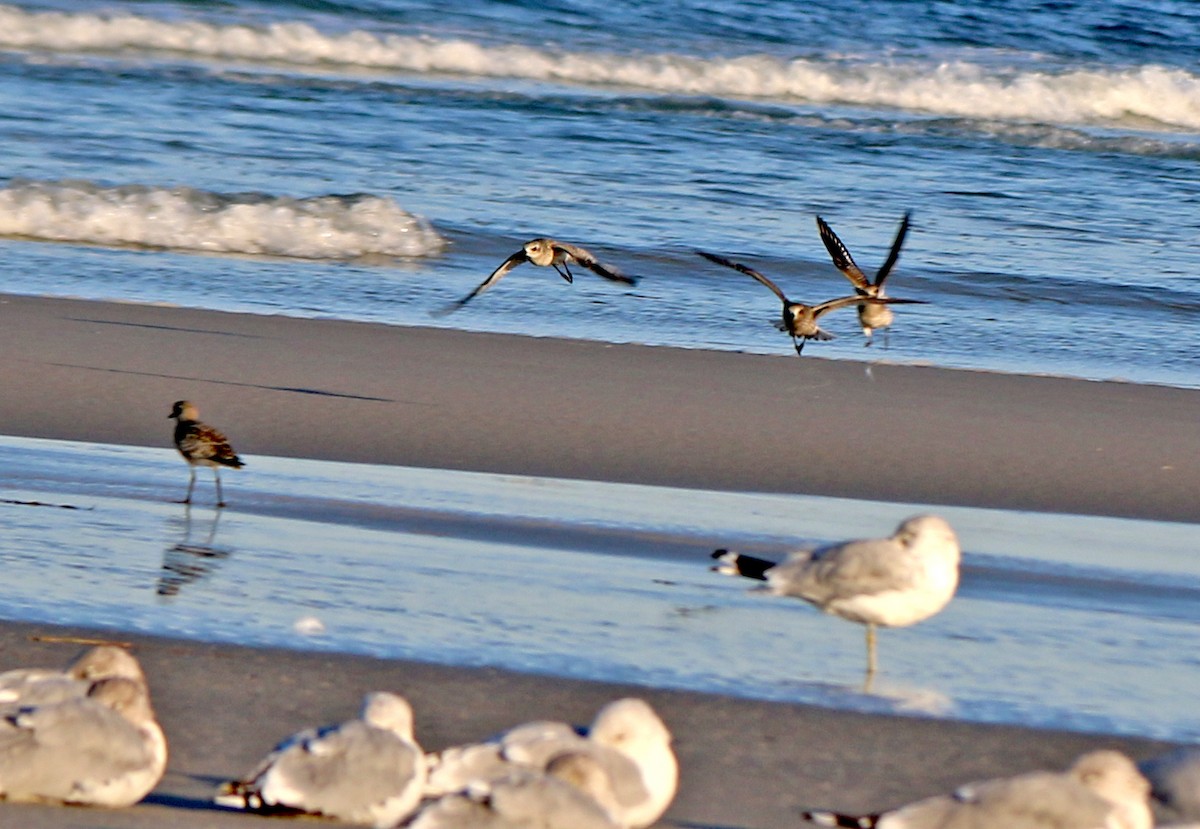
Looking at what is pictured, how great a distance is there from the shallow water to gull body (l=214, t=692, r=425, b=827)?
44.0 inches

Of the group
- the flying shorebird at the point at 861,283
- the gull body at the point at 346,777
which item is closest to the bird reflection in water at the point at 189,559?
the gull body at the point at 346,777

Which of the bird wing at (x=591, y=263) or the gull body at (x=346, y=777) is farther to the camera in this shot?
the bird wing at (x=591, y=263)

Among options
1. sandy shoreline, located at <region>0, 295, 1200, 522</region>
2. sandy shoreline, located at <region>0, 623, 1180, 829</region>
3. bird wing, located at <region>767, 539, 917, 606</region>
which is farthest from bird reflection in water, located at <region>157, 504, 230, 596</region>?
bird wing, located at <region>767, 539, 917, 606</region>

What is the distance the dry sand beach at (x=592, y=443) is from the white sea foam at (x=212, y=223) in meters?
2.43

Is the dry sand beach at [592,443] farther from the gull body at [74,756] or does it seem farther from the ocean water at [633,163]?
the ocean water at [633,163]

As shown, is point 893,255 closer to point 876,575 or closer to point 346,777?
point 876,575

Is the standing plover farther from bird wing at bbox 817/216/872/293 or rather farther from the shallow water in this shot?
bird wing at bbox 817/216/872/293

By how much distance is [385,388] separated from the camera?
304 inches

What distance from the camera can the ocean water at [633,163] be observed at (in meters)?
10.2

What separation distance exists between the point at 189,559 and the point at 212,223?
6.62 meters

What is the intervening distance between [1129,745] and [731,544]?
73.2 inches

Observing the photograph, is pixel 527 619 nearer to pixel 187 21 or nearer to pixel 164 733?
pixel 164 733

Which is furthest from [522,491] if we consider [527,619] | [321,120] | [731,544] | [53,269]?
[321,120]

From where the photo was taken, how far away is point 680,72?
19.1 metres
